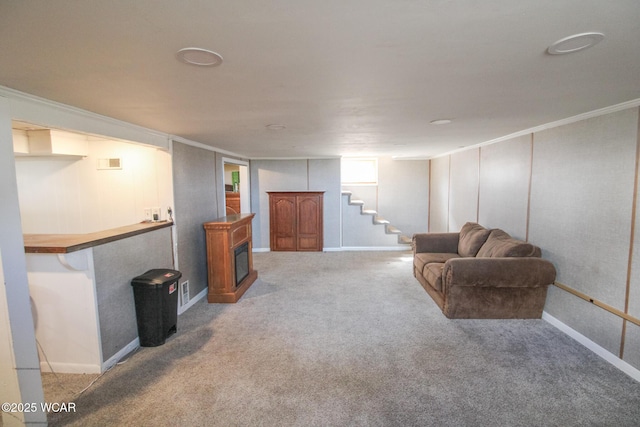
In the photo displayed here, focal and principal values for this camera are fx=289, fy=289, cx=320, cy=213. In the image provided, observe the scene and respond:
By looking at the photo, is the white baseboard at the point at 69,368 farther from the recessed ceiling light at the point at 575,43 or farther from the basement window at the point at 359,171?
the basement window at the point at 359,171

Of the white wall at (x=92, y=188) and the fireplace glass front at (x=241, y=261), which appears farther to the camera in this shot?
the fireplace glass front at (x=241, y=261)

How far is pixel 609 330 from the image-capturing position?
102 inches

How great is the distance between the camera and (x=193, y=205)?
4004 mm

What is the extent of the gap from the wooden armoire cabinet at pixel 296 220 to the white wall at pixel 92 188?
337 centimetres

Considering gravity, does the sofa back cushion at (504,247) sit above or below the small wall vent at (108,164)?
below

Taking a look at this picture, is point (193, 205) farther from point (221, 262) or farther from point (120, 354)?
point (120, 354)

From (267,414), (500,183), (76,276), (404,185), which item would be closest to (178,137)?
(76,276)

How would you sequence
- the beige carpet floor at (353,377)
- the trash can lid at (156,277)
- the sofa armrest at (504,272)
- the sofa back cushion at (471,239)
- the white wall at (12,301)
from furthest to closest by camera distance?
the sofa back cushion at (471,239)
the sofa armrest at (504,272)
the trash can lid at (156,277)
the beige carpet floor at (353,377)
the white wall at (12,301)

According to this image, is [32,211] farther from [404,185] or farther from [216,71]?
[404,185]

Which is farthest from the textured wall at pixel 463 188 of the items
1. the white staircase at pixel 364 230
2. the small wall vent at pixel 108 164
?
the small wall vent at pixel 108 164

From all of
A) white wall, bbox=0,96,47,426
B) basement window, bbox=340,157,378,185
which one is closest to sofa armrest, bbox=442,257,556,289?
white wall, bbox=0,96,47,426

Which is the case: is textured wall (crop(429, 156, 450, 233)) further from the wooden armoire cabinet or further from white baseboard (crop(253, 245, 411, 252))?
the wooden armoire cabinet

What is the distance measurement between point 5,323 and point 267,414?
1742mm

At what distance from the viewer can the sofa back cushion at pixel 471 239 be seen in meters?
4.14
